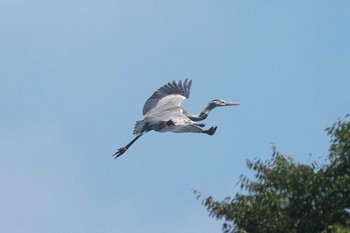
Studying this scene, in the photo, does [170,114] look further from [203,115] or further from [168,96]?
[168,96]

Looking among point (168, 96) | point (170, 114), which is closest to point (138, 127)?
point (170, 114)

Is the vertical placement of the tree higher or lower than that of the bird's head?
lower

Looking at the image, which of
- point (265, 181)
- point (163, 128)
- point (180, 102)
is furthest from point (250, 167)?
point (180, 102)

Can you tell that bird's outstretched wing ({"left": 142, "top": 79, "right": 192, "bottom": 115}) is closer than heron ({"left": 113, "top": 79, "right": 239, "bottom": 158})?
No

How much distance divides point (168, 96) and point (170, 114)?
7.87 ft

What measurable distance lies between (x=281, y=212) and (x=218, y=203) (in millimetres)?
973

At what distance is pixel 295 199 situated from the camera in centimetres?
2077

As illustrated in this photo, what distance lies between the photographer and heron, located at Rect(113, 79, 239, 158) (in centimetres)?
2125

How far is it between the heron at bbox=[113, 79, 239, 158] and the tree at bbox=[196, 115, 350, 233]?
4.40 ft

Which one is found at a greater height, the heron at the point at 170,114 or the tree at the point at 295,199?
the heron at the point at 170,114

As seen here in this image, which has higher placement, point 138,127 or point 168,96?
point 168,96

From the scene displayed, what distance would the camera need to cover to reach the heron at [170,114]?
2125 centimetres

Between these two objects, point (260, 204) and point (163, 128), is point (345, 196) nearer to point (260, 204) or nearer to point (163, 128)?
point (260, 204)

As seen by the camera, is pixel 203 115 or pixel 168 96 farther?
pixel 168 96
